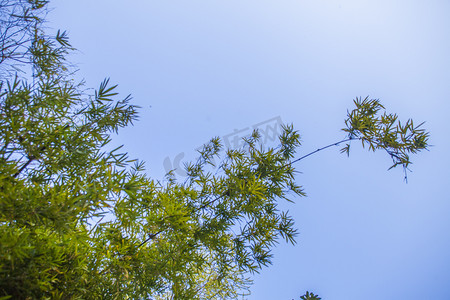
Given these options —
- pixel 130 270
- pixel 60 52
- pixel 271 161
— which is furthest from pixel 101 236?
pixel 60 52

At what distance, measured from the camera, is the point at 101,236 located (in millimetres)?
1664

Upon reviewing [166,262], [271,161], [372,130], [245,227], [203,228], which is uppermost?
[372,130]

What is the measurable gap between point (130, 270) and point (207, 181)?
98 centimetres

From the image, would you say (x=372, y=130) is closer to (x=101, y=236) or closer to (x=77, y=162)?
(x=77, y=162)

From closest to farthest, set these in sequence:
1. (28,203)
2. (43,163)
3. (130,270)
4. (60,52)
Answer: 1. (28,203)
2. (43,163)
3. (130,270)
4. (60,52)

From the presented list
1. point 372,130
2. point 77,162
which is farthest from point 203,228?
point 372,130

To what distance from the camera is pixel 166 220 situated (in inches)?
62.1

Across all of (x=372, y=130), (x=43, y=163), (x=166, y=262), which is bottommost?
(x=166, y=262)

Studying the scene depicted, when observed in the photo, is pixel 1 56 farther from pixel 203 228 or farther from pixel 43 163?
pixel 203 228

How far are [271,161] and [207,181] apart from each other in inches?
26.0

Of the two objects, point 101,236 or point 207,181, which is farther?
point 207,181

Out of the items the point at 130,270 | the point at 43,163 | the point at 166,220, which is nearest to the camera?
the point at 43,163

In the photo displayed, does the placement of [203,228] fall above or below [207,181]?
below

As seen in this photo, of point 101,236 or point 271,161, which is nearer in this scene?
point 101,236
